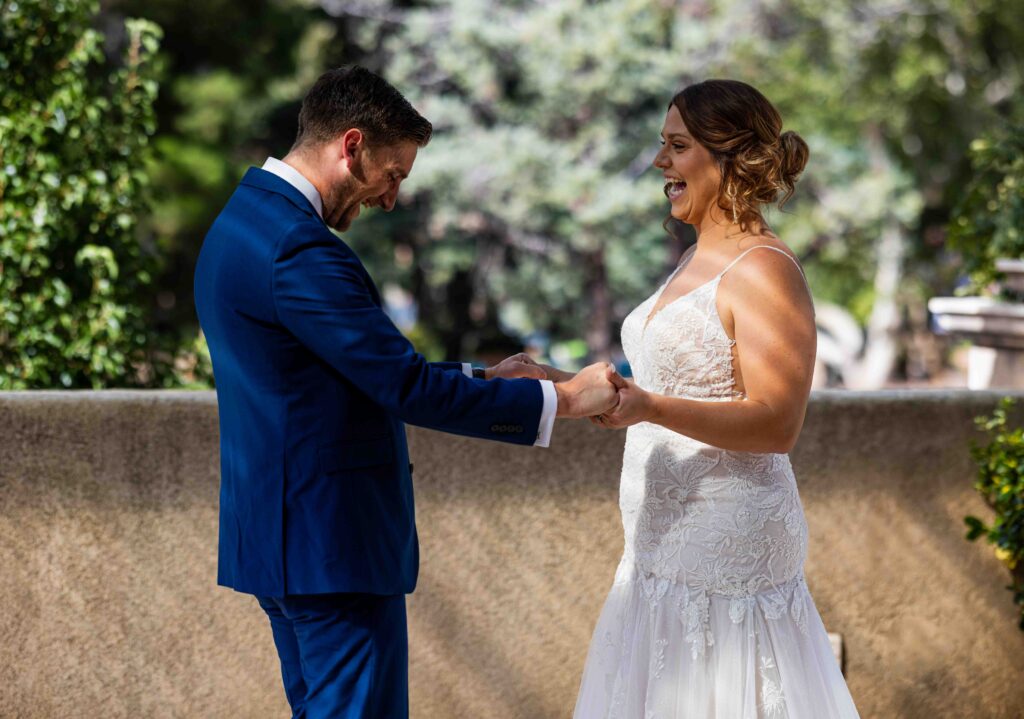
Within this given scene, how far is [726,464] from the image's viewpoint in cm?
276

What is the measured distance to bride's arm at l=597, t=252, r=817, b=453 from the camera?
260 centimetres

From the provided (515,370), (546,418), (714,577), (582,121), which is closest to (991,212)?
(515,370)

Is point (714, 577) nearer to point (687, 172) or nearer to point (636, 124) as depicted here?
point (687, 172)

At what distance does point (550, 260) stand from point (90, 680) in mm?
14792

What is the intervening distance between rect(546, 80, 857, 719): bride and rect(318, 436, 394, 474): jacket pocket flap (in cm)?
52

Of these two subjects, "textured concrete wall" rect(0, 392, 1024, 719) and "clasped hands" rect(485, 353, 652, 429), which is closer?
"clasped hands" rect(485, 353, 652, 429)

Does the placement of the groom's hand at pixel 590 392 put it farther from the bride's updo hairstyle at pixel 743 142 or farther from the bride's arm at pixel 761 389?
the bride's updo hairstyle at pixel 743 142

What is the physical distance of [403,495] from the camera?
102 inches

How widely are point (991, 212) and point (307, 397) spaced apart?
3.72m

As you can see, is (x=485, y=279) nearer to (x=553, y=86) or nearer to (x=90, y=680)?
(x=553, y=86)

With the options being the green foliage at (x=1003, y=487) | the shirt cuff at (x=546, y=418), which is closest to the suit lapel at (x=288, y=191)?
the shirt cuff at (x=546, y=418)

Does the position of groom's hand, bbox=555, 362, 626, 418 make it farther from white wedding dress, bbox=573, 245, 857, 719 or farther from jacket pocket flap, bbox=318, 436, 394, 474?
jacket pocket flap, bbox=318, 436, 394, 474

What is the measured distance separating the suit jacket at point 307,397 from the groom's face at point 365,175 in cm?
11

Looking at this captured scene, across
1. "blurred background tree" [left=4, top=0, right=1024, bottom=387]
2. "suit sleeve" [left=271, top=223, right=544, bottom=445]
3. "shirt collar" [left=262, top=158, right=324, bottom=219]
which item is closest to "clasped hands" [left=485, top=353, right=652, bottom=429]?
"suit sleeve" [left=271, top=223, right=544, bottom=445]
